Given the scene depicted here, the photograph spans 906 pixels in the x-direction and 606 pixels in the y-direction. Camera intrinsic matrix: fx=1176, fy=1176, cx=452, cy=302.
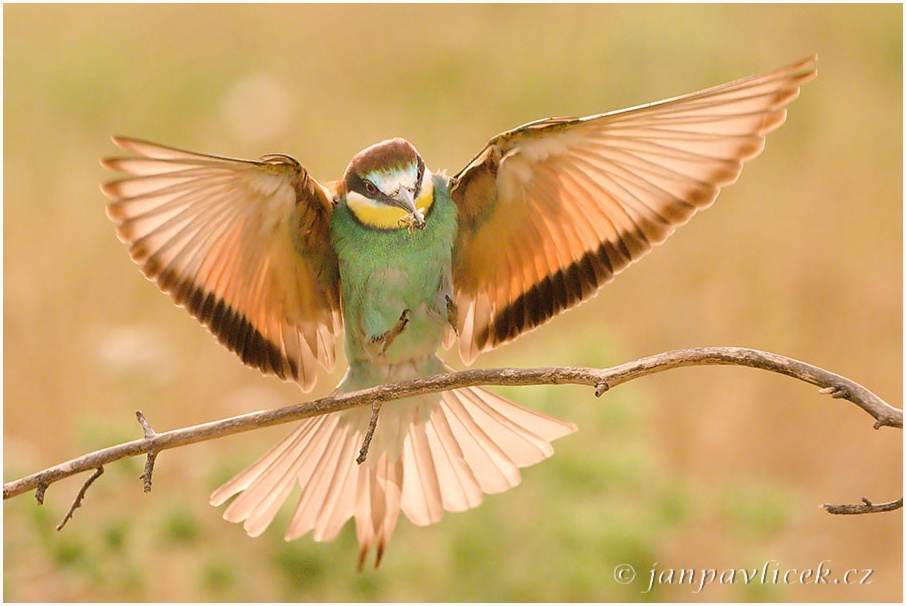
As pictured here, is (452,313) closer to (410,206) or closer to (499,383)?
(410,206)

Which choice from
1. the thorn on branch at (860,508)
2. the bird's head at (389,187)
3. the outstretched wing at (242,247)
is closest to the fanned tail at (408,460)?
the outstretched wing at (242,247)

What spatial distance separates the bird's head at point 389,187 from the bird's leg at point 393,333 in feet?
0.42

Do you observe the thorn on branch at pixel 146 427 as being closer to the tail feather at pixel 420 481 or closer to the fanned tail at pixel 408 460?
the fanned tail at pixel 408 460

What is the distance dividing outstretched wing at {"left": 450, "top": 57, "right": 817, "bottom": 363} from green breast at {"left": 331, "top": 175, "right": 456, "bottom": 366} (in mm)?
50

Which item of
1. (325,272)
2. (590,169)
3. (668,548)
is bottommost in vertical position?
(668,548)

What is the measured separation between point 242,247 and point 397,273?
0.22 meters

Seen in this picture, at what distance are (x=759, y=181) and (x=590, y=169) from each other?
2.44 meters

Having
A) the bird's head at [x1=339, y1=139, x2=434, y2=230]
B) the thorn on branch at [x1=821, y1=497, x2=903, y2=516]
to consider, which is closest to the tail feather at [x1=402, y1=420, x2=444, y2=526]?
the bird's head at [x1=339, y1=139, x2=434, y2=230]

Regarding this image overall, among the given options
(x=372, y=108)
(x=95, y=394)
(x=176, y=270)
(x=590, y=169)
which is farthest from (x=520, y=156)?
(x=372, y=108)

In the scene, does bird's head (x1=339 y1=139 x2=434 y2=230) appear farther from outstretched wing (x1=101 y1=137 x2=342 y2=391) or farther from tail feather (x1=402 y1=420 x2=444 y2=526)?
tail feather (x1=402 y1=420 x2=444 y2=526)

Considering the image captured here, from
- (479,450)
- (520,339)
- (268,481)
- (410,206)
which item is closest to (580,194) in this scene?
(410,206)

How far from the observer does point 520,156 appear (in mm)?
1570

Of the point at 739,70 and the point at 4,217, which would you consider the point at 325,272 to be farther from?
the point at 739,70

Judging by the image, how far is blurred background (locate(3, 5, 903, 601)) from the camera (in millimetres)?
2574
